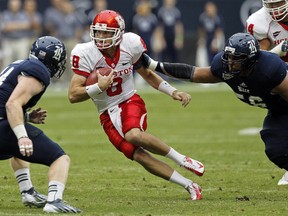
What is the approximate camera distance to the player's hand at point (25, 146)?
5.62 m

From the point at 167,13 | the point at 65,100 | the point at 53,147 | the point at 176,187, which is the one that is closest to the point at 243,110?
the point at 65,100

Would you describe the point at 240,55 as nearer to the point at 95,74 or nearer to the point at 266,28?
the point at 95,74

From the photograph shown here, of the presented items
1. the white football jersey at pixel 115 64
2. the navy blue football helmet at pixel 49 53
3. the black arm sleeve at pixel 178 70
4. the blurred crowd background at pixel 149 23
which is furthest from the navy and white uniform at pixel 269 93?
the blurred crowd background at pixel 149 23

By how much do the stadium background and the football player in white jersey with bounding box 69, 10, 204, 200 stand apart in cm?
1220

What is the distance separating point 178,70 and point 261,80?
0.74 metres

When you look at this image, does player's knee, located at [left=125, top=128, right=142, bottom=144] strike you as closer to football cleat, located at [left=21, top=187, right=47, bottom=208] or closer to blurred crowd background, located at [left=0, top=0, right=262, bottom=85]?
football cleat, located at [left=21, top=187, right=47, bottom=208]

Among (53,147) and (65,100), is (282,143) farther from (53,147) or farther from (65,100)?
(65,100)

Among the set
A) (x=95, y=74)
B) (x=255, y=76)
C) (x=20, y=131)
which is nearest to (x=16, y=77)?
(x=20, y=131)

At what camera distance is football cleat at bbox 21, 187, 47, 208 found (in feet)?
20.9

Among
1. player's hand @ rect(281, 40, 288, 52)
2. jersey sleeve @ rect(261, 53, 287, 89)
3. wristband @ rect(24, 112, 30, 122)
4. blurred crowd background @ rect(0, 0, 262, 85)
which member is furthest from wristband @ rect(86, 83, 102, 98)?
blurred crowd background @ rect(0, 0, 262, 85)

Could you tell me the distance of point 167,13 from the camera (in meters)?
18.4

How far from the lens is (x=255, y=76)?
255 inches

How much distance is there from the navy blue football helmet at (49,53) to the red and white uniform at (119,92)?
0.64 meters

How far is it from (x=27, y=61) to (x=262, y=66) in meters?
1.72
